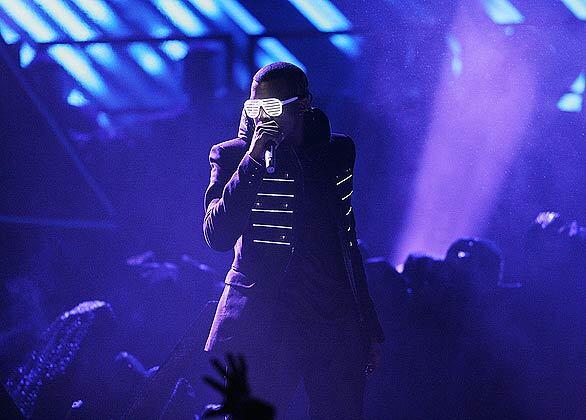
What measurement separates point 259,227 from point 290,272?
17 centimetres

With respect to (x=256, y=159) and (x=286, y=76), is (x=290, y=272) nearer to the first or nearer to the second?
(x=256, y=159)

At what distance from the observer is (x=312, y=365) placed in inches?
86.7

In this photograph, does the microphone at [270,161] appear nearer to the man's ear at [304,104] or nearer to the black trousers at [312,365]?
the man's ear at [304,104]

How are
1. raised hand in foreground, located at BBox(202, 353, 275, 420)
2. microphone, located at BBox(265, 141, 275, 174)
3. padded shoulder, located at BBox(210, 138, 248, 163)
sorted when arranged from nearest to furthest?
raised hand in foreground, located at BBox(202, 353, 275, 420)
microphone, located at BBox(265, 141, 275, 174)
padded shoulder, located at BBox(210, 138, 248, 163)

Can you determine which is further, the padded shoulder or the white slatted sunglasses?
the padded shoulder

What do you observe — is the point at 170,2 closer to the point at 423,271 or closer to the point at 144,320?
the point at 144,320

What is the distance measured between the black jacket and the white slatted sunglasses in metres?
0.12

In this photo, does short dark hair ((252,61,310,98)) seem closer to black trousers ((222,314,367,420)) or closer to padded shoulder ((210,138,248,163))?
padded shoulder ((210,138,248,163))

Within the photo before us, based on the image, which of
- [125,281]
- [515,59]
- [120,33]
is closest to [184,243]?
[125,281]

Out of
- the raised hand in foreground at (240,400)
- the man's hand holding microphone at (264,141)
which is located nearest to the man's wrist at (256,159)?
the man's hand holding microphone at (264,141)

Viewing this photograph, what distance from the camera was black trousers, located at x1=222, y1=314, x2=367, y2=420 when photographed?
7.16 ft

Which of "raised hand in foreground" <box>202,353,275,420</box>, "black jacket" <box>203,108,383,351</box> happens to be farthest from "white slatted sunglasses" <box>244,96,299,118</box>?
"raised hand in foreground" <box>202,353,275,420</box>

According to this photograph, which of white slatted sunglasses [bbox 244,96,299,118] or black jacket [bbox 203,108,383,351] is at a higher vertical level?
white slatted sunglasses [bbox 244,96,299,118]

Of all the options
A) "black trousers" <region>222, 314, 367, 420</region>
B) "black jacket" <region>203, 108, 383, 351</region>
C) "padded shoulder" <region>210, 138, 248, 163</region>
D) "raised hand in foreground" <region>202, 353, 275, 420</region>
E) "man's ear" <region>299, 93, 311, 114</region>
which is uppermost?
"man's ear" <region>299, 93, 311, 114</region>
